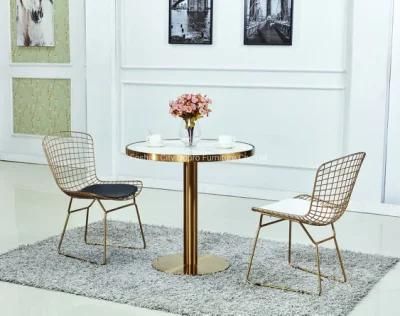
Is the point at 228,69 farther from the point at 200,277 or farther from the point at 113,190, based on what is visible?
the point at 200,277

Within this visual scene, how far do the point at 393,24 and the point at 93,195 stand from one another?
305 centimetres

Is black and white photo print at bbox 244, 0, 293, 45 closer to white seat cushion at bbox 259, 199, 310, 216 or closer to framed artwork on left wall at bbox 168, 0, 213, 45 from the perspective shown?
framed artwork on left wall at bbox 168, 0, 213, 45

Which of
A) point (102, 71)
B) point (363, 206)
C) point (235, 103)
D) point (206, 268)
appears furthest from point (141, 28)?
point (206, 268)

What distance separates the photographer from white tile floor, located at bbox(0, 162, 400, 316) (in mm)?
3756

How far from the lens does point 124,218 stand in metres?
5.83

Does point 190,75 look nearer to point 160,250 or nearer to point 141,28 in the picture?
point 141,28

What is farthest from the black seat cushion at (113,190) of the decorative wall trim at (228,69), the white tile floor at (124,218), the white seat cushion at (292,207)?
the decorative wall trim at (228,69)

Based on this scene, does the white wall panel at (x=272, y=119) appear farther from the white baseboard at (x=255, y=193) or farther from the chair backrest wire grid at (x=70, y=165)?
the chair backrest wire grid at (x=70, y=165)

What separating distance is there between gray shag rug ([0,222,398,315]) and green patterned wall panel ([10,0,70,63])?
3.48 meters

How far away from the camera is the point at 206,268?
4.37 metres

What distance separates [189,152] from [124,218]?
1826 mm

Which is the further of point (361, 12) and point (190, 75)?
point (190, 75)

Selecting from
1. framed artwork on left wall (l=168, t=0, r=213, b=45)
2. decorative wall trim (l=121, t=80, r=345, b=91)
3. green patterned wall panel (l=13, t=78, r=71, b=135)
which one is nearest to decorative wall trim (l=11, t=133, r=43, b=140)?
green patterned wall panel (l=13, t=78, r=71, b=135)

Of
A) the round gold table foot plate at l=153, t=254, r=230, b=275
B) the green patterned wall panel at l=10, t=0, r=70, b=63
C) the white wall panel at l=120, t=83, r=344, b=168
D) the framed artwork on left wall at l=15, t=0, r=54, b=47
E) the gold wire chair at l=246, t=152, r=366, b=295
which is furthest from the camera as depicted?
the framed artwork on left wall at l=15, t=0, r=54, b=47
